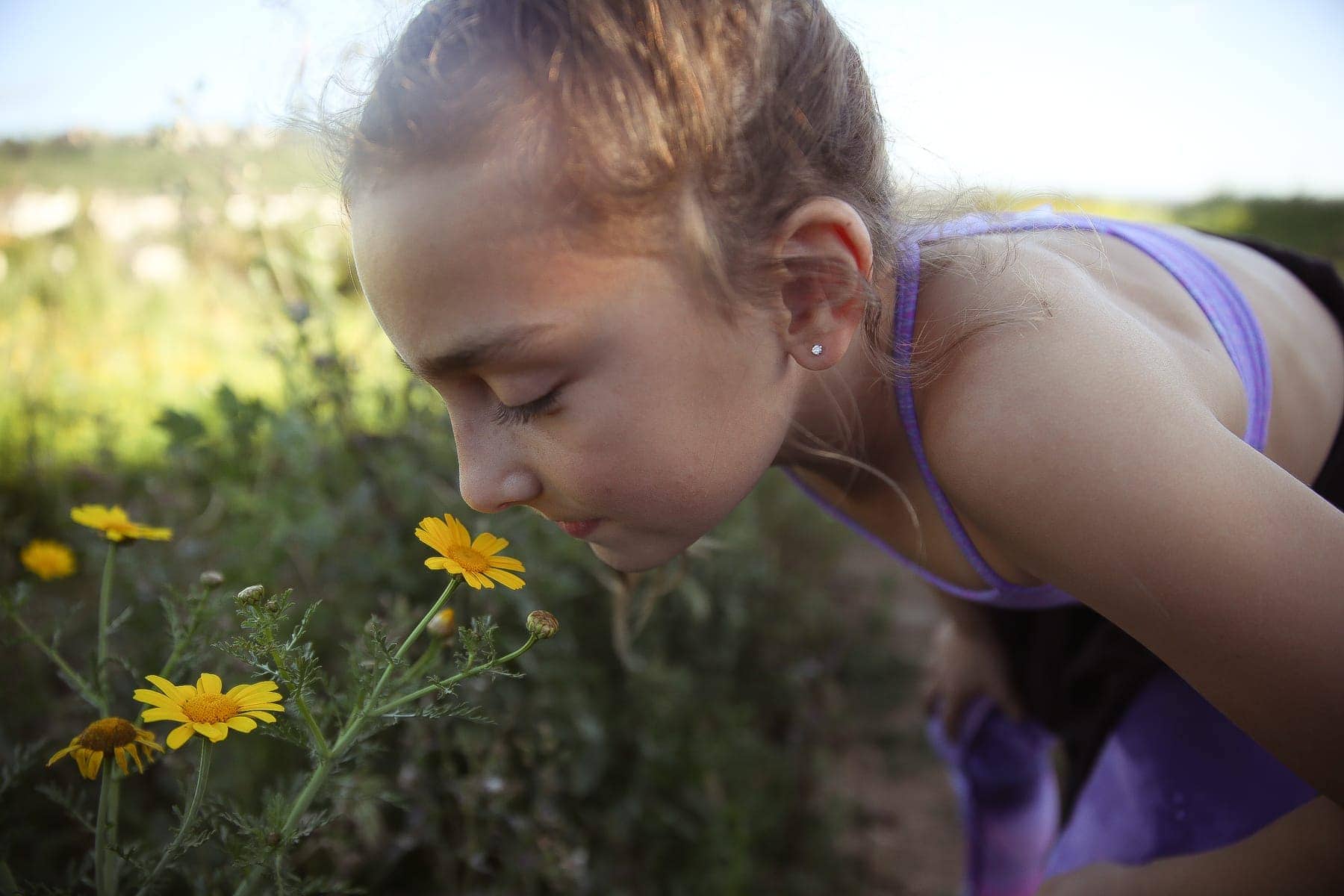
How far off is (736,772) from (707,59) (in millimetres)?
1283

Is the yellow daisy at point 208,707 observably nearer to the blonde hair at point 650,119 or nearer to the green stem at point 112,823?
the green stem at point 112,823

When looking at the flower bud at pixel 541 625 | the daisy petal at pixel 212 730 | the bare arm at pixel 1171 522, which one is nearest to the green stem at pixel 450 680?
the flower bud at pixel 541 625

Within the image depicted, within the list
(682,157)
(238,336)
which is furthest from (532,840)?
(238,336)

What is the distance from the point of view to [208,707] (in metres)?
0.75

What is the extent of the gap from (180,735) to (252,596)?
115 mm

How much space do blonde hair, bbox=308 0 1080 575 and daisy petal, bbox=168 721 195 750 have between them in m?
0.55

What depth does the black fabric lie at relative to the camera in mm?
1491

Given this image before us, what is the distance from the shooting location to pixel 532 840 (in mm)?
1487

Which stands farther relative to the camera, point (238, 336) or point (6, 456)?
point (238, 336)

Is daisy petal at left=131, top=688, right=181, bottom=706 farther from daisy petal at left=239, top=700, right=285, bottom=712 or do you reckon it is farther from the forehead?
the forehead

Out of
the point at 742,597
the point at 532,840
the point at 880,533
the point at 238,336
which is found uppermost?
the point at 880,533

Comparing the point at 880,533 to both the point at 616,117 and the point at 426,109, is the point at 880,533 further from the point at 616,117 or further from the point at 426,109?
the point at 426,109

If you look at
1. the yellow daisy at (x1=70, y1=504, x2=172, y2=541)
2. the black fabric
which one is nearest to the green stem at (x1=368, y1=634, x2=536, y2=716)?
the yellow daisy at (x1=70, y1=504, x2=172, y2=541)

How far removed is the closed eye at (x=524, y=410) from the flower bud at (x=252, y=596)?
1.01 feet
